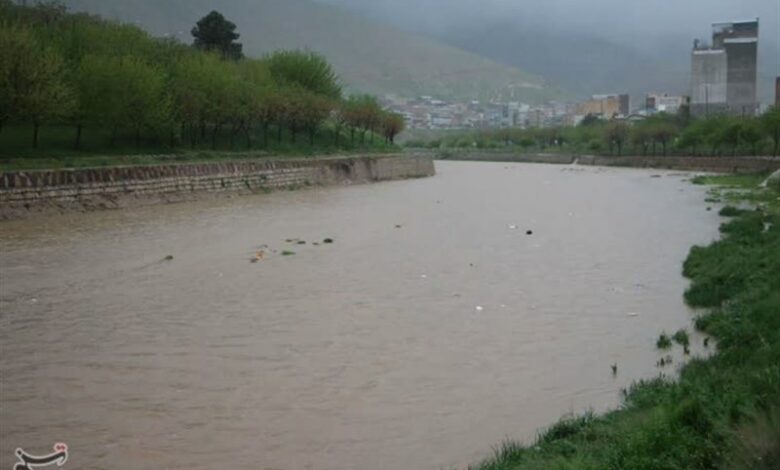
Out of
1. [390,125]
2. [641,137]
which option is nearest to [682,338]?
[390,125]

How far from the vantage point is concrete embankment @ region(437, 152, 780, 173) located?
72562mm

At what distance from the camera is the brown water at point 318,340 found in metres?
8.90

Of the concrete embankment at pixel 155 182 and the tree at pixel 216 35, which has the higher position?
the tree at pixel 216 35

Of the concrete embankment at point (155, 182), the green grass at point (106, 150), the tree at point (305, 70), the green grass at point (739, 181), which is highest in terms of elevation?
the tree at point (305, 70)

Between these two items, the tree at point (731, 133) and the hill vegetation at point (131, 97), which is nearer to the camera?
the hill vegetation at point (131, 97)

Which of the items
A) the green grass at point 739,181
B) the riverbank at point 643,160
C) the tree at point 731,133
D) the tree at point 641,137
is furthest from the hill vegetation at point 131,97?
the tree at point 641,137

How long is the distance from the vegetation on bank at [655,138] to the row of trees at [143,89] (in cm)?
3543

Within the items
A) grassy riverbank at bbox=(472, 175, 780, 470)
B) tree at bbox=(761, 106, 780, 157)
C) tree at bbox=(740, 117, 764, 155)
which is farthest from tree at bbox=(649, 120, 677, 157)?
grassy riverbank at bbox=(472, 175, 780, 470)

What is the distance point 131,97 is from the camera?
4569 cm

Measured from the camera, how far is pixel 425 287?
18.2m

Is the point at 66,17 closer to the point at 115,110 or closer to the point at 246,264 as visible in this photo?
the point at 115,110

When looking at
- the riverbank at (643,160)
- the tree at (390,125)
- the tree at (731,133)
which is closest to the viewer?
the riverbank at (643,160)

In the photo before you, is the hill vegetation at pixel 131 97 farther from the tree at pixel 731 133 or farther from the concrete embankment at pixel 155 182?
the tree at pixel 731 133

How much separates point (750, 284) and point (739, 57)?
146373 millimetres
